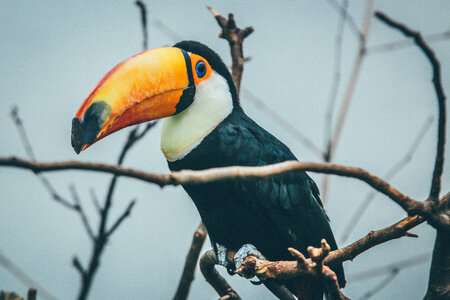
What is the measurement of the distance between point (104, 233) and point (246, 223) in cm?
93

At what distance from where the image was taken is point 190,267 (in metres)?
3.33

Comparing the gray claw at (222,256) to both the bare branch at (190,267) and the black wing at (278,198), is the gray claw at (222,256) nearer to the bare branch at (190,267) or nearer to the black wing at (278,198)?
the bare branch at (190,267)

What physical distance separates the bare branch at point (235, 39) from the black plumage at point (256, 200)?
69 cm

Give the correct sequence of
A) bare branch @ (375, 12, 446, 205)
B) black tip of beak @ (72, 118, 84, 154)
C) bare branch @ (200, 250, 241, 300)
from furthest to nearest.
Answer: bare branch @ (200, 250, 241, 300) → black tip of beak @ (72, 118, 84, 154) → bare branch @ (375, 12, 446, 205)

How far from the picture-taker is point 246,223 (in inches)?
130

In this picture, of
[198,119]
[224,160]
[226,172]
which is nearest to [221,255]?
[224,160]

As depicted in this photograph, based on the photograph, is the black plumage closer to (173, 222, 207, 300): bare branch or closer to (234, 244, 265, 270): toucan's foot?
(234, 244, 265, 270): toucan's foot

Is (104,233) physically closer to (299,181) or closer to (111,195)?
(111,195)

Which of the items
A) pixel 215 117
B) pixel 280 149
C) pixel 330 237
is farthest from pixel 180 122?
pixel 330 237

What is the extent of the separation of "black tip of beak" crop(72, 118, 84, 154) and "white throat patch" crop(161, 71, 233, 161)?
31.9 inches

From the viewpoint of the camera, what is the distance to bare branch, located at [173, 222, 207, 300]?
3.28 meters

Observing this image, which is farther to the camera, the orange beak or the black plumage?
the black plumage

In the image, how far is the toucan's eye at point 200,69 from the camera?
3445 mm

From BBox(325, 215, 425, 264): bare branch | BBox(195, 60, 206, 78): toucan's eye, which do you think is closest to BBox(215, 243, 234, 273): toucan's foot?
BBox(195, 60, 206, 78): toucan's eye
